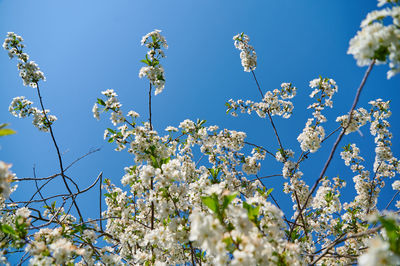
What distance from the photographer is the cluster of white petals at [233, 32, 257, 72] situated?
7496 millimetres

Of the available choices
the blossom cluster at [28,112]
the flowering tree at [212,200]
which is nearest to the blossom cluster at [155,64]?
the flowering tree at [212,200]

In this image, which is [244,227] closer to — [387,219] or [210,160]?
[387,219]

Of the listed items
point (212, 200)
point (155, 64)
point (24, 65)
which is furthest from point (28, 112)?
point (212, 200)

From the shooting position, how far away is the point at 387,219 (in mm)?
1636

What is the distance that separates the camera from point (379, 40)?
1948mm

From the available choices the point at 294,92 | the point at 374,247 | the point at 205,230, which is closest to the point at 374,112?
the point at 294,92

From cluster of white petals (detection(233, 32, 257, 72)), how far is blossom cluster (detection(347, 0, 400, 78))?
558cm

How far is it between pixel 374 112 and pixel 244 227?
740cm

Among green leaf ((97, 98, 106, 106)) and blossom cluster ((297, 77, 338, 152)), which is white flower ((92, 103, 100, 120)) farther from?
blossom cluster ((297, 77, 338, 152))

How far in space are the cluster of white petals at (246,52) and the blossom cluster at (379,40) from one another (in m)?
5.58

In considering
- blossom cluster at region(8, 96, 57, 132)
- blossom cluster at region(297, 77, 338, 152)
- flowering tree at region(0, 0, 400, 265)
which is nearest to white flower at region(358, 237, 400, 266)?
flowering tree at region(0, 0, 400, 265)

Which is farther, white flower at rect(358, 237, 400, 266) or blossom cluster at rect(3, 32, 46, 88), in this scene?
blossom cluster at rect(3, 32, 46, 88)

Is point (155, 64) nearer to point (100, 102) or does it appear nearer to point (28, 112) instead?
point (100, 102)

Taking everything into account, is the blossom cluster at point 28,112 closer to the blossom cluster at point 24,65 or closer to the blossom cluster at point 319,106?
the blossom cluster at point 24,65
